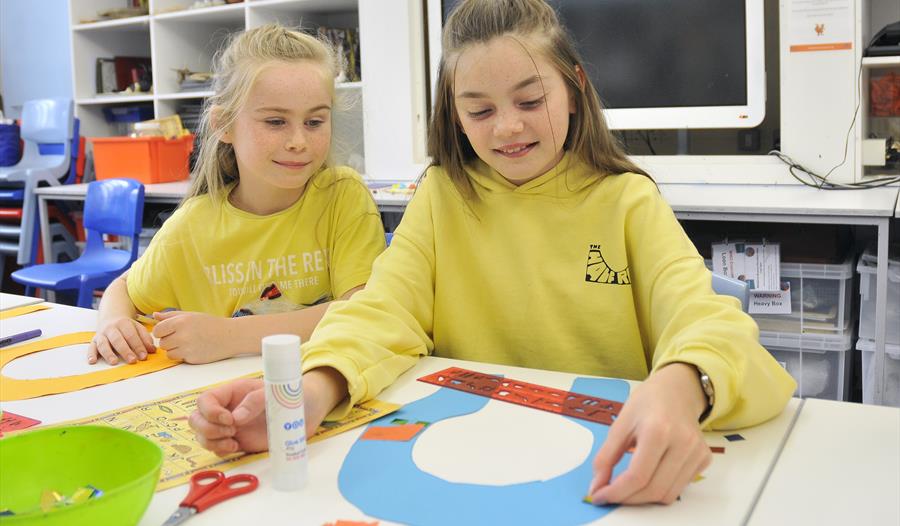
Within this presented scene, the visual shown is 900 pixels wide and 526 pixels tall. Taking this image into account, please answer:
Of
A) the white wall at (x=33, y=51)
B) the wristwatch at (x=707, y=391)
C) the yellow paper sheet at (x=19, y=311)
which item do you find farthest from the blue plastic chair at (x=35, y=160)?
the wristwatch at (x=707, y=391)

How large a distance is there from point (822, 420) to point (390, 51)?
2.38 meters

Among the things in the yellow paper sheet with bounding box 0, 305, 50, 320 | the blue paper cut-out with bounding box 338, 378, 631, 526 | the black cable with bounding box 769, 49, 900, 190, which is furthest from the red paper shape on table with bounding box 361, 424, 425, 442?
the black cable with bounding box 769, 49, 900, 190

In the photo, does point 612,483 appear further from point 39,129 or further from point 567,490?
point 39,129

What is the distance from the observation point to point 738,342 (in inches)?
32.6

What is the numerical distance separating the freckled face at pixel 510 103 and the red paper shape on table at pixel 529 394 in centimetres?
32

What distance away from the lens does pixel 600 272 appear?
119 centimetres

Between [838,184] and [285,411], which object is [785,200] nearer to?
[838,184]

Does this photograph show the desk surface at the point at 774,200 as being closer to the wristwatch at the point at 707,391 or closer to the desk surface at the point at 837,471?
the desk surface at the point at 837,471

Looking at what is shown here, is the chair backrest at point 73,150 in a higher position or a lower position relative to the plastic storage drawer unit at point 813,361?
higher

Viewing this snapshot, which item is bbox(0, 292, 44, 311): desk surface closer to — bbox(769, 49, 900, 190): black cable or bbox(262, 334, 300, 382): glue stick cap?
bbox(262, 334, 300, 382): glue stick cap

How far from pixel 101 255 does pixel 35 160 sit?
110cm

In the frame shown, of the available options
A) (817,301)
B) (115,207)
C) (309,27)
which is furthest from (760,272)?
(115,207)

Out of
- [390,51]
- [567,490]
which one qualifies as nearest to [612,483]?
[567,490]

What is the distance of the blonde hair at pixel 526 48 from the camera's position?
1146 mm
